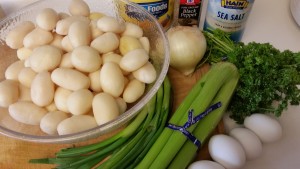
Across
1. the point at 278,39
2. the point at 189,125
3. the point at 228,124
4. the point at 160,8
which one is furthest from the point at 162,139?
the point at 278,39

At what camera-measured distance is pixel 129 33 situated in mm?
657

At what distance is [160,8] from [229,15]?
18 cm

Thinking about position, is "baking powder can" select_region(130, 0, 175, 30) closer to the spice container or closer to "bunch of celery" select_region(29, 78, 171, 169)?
the spice container

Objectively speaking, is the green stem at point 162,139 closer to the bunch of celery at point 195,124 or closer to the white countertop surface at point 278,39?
the bunch of celery at point 195,124

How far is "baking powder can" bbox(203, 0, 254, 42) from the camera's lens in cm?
69

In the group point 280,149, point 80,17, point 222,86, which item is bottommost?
Result: point 280,149

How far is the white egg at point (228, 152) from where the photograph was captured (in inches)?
22.0

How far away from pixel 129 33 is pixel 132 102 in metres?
0.17

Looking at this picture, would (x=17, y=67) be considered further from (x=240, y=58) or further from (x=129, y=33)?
(x=240, y=58)

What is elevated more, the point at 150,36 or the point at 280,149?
the point at 150,36

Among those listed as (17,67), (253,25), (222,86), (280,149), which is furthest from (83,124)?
(253,25)

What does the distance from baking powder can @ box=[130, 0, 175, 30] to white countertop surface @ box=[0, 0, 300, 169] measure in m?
0.25

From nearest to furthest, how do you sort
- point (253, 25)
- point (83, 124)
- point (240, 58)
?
point (83, 124), point (240, 58), point (253, 25)

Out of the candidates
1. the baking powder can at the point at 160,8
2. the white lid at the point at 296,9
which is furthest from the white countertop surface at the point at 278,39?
the baking powder can at the point at 160,8
